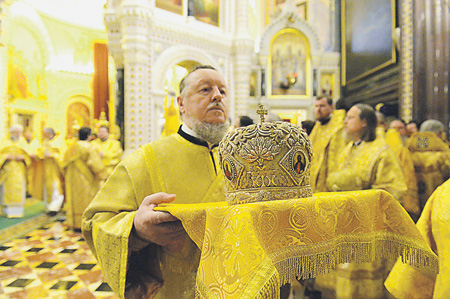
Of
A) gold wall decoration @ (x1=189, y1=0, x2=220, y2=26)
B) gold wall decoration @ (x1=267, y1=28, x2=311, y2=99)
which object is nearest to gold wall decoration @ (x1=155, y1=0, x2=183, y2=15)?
gold wall decoration @ (x1=189, y1=0, x2=220, y2=26)

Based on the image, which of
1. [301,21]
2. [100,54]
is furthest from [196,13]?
[100,54]

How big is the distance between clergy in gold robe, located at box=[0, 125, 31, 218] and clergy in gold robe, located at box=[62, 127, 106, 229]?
4.88 ft

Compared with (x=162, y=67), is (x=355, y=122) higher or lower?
lower

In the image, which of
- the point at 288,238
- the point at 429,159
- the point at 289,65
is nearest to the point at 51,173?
the point at 429,159

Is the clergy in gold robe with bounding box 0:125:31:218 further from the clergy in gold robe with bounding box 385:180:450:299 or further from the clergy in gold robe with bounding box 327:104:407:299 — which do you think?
the clergy in gold robe with bounding box 385:180:450:299

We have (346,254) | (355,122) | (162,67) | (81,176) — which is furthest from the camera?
(162,67)

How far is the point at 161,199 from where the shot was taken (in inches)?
44.8

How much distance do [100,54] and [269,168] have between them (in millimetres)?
18164

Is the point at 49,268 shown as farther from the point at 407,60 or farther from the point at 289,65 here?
the point at 289,65

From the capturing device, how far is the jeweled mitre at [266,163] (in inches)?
41.1

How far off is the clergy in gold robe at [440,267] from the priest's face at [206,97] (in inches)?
44.5

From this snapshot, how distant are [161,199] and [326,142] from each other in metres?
2.92

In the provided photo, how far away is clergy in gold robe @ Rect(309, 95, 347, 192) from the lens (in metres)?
3.63

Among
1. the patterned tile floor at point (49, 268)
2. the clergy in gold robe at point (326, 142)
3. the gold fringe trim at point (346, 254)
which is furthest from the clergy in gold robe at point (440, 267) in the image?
the patterned tile floor at point (49, 268)
